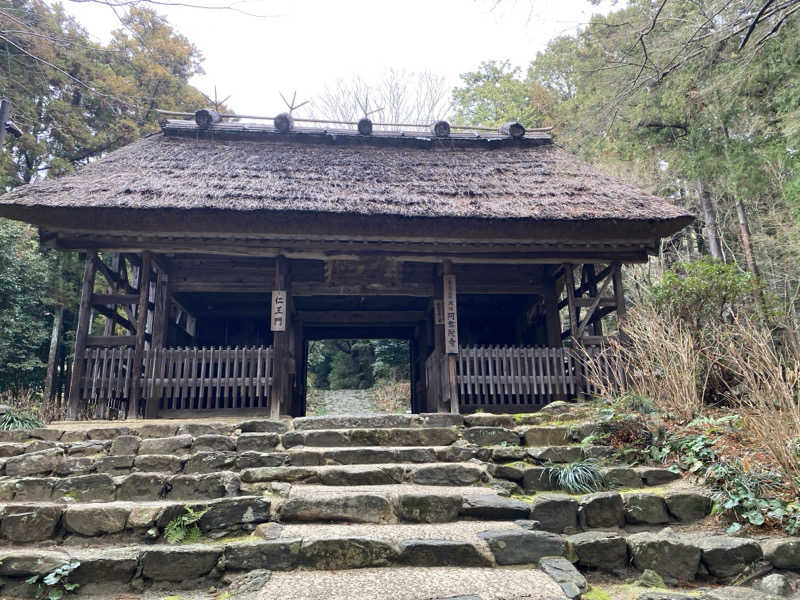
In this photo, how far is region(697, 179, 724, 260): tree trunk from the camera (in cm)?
1514

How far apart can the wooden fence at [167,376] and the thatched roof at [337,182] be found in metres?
2.00

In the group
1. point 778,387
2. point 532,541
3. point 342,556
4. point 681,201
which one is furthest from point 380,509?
point 681,201

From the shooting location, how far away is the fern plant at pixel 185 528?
3.63m

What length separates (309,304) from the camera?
32.4 feet

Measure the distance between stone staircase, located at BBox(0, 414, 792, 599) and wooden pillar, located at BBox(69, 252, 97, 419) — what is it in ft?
6.15

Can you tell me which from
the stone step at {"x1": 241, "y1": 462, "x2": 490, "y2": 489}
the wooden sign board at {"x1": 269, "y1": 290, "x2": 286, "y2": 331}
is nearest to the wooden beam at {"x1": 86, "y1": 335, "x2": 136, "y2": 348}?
the wooden sign board at {"x1": 269, "y1": 290, "x2": 286, "y2": 331}

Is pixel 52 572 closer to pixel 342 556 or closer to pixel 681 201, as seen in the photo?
pixel 342 556

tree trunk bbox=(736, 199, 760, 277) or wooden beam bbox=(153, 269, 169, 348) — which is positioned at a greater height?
tree trunk bbox=(736, 199, 760, 277)

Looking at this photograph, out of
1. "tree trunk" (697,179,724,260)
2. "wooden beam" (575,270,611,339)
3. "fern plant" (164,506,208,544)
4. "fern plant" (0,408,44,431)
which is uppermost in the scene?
"tree trunk" (697,179,724,260)

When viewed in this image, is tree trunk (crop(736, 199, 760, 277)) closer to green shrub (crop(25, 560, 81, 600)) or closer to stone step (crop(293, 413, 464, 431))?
stone step (crop(293, 413, 464, 431))

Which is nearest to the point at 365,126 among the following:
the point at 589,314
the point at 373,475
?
the point at 589,314

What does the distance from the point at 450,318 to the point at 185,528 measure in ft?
17.2

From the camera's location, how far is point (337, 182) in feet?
27.5

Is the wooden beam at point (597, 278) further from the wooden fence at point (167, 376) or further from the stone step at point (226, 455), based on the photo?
the wooden fence at point (167, 376)
